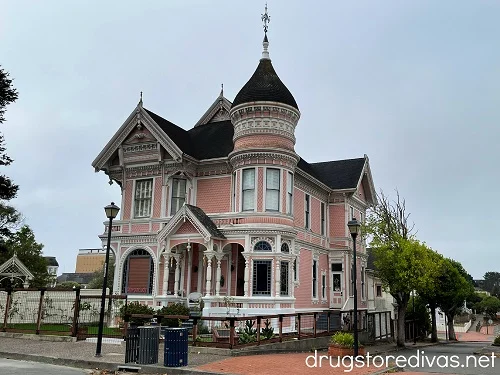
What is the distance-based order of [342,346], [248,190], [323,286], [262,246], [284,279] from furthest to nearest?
[323,286] → [248,190] → [284,279] → [262,246] → [342,346]

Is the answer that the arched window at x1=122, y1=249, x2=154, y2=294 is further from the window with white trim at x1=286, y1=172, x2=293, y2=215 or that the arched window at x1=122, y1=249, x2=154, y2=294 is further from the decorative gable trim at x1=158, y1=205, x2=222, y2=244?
the window with white trim at x1=286, y1=172, x2=293, y2=215

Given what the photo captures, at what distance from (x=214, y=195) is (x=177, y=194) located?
6.45 feet

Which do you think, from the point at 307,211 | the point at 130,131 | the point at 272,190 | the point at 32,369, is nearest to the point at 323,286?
the point at 307,211

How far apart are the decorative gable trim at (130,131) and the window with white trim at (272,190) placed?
468cm

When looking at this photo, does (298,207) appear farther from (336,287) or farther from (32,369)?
(32,369)

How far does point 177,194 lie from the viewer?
26000 millimetres

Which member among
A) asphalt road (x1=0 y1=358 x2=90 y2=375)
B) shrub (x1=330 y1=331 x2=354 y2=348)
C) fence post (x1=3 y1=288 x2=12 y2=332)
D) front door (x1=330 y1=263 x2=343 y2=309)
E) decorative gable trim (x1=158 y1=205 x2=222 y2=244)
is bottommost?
asphalt road (x1=0 y1=358 x2=90 y2=375)

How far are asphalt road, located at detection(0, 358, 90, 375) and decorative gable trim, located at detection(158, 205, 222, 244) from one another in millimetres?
9715

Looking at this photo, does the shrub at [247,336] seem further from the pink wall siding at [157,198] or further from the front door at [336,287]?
the front door at [336,287]

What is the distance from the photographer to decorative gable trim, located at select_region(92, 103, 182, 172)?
983 inches

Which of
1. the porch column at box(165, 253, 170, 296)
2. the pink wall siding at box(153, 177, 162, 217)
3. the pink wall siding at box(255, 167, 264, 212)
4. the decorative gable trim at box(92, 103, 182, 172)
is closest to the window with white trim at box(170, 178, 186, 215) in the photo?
the pink wall siding at box(153, 177, 162, 217)

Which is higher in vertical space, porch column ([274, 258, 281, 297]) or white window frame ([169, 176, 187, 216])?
white window frame ([169, 176, 187, 216])

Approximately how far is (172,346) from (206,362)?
144 cm

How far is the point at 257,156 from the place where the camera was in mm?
23531
